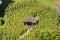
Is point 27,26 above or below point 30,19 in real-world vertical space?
below

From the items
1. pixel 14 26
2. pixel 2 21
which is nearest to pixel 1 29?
pixel 14 26

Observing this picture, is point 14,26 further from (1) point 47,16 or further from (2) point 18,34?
(1) point 47,16

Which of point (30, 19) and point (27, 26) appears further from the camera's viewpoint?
point (30, 19)

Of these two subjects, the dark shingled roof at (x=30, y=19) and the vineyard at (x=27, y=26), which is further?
the dark shingled roof at (x=30, y=19)

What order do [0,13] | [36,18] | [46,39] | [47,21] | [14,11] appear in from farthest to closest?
[0,13] → [14,11] → [36,18] → [47,21] → [46,39]

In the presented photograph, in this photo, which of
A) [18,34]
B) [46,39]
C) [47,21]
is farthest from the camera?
[47,21]

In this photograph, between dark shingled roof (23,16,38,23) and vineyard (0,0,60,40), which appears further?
dark shingled roof (23,16,38,23)

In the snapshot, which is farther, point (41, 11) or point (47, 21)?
point (41, 11)
